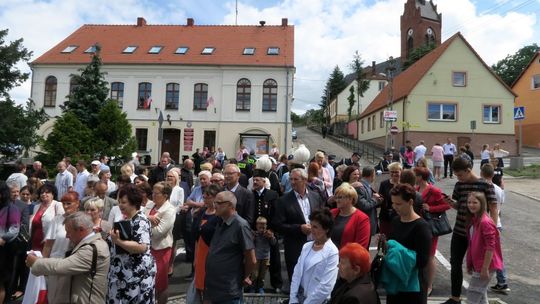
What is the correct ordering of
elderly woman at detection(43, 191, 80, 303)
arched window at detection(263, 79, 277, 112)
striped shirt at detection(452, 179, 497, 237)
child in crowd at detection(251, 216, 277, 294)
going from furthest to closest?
1. arched window at detection(263, 79, 277, 112)
2. child in crowd at detection(251, 216, 277, 294)
3. striped shirt at detection(452, 179, 497, 237)
4. elderly woman at detection(43, 191, 80, 303)

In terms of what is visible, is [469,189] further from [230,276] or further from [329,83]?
[329,83]

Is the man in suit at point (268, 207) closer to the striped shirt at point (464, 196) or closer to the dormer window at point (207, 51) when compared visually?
the striped shirt at point (464, 196)

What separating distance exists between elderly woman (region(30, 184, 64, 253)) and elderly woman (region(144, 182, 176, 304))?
5.13 feet

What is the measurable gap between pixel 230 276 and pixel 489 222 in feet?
9.64

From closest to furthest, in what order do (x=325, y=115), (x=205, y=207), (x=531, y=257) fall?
(x=205, y=207), (x=531, y=257), (x=325, y=115)

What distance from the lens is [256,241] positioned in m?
6.16

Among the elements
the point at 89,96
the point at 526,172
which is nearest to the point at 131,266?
the point at 526,172

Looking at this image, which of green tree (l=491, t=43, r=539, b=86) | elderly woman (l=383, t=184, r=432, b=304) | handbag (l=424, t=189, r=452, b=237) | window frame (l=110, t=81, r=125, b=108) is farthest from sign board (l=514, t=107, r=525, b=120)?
green tree (l=491, t=43, r=539, b=86)

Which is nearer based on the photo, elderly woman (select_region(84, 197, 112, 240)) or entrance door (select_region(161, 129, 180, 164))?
elderly woman (select_region(84, 197, 112, 240))

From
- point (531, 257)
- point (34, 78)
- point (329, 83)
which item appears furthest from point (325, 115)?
point (531, 257)

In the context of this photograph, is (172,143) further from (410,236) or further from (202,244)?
(410,236)

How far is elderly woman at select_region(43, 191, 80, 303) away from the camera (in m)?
3.88

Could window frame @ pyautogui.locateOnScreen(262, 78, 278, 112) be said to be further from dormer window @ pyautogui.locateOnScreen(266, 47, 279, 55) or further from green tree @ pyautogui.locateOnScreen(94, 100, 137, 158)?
green tree @ pyautogui.locateOnScreen(94, 100, 137, 158)

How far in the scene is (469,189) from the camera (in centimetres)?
558
